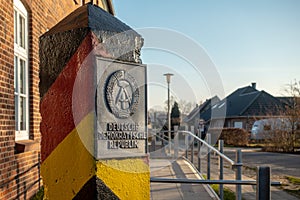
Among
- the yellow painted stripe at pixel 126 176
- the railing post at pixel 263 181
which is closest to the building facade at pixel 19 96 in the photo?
the yellow painted stripe at pixel 126 176

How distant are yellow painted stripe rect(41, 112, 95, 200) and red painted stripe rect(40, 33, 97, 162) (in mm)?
53

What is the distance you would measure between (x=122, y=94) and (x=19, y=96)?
11.6 ft

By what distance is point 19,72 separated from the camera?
600cm

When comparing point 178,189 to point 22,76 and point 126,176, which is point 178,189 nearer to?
point 22,76

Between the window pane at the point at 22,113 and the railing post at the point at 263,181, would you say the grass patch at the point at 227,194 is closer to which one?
the window pane at the point at 22,113

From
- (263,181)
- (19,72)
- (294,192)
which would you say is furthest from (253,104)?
(263,181)

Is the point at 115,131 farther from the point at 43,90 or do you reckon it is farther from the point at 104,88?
the point at 43,90

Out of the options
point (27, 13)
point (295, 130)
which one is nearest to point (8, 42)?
point (27, 13)

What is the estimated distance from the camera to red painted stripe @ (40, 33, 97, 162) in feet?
8.80

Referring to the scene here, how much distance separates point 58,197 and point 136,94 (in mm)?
948

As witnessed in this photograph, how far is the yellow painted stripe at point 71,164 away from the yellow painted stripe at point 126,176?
10 centimetres

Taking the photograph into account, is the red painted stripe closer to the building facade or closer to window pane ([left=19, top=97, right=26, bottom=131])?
the building facade

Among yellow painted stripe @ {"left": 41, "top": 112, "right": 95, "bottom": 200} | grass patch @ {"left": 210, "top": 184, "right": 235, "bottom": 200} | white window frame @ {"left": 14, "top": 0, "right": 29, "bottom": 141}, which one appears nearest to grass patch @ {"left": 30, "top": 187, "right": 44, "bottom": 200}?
white window frame @ {"left": 14, "top": 0, "right": 29, "bottom": 141}

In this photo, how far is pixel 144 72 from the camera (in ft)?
10.0
